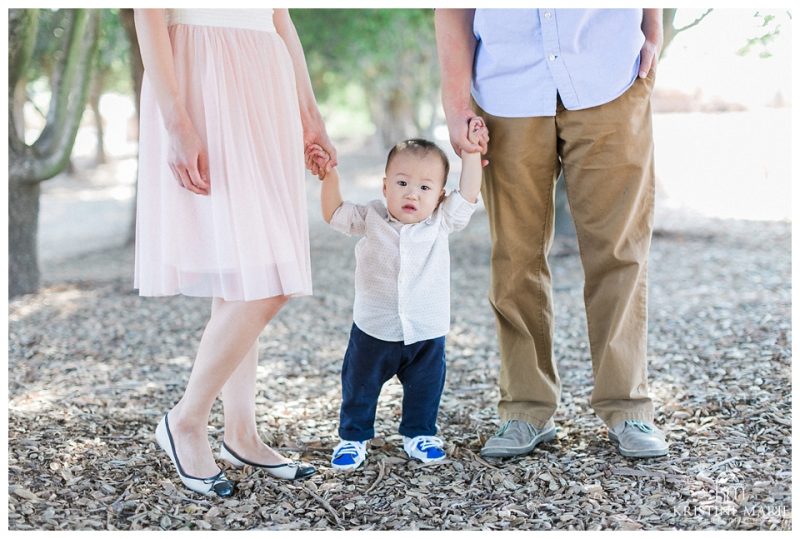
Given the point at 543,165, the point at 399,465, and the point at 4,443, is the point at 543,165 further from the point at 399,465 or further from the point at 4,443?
the point at 4,443

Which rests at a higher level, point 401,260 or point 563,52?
point 563,52

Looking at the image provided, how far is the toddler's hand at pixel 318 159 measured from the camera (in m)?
2.78

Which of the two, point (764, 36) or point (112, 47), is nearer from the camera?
point (764, 36)

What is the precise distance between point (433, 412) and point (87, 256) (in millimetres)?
7161

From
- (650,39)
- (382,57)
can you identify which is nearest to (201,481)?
(650,39)

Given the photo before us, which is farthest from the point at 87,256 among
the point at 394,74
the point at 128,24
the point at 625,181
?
the point at 394,74

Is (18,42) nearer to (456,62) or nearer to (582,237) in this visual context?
(456,62)

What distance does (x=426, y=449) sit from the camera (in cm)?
293

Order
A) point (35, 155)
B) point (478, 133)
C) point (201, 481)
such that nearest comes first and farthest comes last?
point (201, 481) → point (478, 133) → point (35, 155)

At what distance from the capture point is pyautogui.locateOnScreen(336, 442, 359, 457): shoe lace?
9.50 ft

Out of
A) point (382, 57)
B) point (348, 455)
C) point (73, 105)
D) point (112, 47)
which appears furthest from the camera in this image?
point (382, 57)

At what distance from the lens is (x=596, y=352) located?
295 cm

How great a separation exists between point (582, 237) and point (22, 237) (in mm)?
4710

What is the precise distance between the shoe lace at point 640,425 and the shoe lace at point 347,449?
0.91 m
